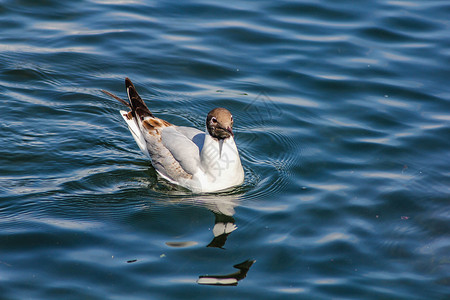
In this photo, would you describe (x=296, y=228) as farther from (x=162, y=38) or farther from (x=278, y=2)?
(x=278, y=2)

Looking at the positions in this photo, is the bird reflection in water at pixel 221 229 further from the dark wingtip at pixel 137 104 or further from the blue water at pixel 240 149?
the dark wingtip at pixel 137 104

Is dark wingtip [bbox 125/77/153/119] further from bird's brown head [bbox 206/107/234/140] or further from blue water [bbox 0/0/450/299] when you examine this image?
bird's brown head [bbox 206/107/234/140]

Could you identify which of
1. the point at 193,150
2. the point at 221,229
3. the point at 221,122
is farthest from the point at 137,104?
the point at 221,229

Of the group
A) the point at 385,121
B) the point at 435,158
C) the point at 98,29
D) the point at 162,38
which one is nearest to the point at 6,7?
the point at 98,29

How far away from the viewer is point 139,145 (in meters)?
8.97

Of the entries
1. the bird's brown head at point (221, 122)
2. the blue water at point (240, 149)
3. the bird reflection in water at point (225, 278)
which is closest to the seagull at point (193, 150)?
the bird's brown head at point (221, 122)

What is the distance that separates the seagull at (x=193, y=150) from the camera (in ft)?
25.7

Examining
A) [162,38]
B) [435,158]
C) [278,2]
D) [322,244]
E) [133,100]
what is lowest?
[322,244]

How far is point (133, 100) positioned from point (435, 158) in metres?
4.40

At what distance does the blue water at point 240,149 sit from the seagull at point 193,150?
0.66 feet

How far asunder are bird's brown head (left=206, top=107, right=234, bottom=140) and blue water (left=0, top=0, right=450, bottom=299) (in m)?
0.84

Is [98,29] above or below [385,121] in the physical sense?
above

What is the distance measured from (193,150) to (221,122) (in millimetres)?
872

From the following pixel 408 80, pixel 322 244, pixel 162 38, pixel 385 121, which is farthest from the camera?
pixel 162 38
